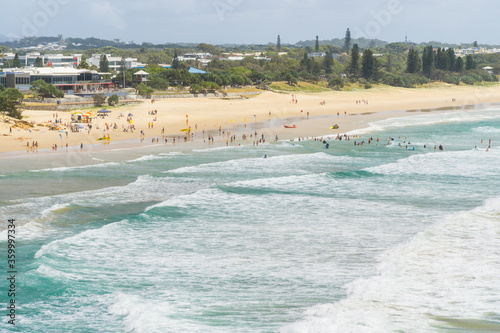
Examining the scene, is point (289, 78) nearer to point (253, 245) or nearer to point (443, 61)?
point (443, 61)

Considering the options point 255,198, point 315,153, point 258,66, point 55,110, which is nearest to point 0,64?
point 258,66

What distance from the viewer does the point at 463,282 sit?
20.0 metres

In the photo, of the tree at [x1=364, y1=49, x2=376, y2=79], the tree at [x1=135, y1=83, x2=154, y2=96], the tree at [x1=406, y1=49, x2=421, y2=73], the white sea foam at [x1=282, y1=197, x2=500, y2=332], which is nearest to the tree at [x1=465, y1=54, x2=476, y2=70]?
the tree at [x1=406, y1=49, x2=421, y2=73]

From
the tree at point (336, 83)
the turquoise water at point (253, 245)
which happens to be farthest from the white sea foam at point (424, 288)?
the tree at point (336, 83)

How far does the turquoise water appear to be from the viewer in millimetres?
17641

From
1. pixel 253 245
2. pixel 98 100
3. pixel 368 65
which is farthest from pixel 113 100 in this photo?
pixel 368 65

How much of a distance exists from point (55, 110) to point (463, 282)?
205 feet

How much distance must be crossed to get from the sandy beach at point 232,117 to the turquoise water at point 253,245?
12742 millimetres

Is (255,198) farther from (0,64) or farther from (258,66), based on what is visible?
(0,64)

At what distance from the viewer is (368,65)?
Result: 14250cm

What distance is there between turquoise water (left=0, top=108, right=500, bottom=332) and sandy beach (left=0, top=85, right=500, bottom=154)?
12742 mm

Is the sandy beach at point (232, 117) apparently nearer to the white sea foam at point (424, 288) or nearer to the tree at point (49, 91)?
the tree at point (49, 91)

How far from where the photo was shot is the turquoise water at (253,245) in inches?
695

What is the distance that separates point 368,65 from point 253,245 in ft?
409
